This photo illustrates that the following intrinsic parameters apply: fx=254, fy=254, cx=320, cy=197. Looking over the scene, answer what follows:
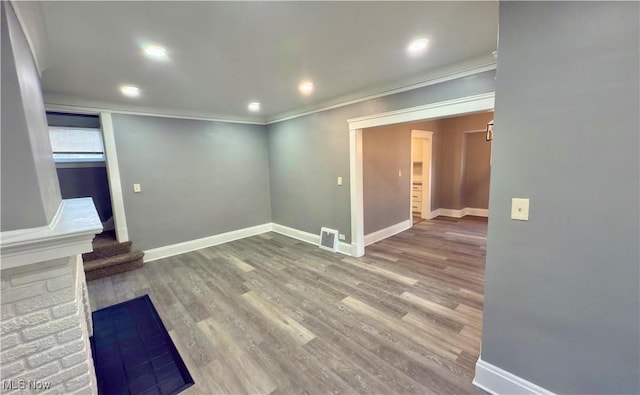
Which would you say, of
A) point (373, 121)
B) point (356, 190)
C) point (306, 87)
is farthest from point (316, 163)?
point (306, 87)

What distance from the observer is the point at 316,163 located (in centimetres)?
431

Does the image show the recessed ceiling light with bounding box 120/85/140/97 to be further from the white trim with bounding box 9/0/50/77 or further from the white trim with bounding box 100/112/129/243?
the white trim with bounding box 9/0/50/77

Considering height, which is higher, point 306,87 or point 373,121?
point 306,87

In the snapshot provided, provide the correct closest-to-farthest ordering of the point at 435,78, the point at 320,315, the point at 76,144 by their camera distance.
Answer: the point at 320,315
the point at 435,78
the point at 76,144

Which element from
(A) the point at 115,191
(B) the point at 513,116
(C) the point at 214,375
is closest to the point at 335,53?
(B) the point at 513,116

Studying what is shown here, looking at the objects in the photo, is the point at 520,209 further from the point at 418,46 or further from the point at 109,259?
the point at 109,259

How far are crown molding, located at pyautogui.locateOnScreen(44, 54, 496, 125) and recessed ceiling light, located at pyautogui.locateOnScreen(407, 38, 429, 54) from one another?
1.83 feet

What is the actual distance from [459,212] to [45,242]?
7.01 meters

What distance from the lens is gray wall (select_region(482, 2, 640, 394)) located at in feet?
3.75

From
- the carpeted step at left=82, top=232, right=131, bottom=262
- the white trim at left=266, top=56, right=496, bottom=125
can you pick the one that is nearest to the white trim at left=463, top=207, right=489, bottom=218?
the white trim at left=266, top=56, right=496, bottom=125

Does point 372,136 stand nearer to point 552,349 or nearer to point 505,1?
point 505,1

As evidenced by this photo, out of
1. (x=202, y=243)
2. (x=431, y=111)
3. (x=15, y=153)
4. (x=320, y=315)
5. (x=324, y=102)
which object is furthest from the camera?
(x=202, y=243)

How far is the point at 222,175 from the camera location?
4734 mm

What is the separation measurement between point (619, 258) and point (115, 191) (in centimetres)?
501
